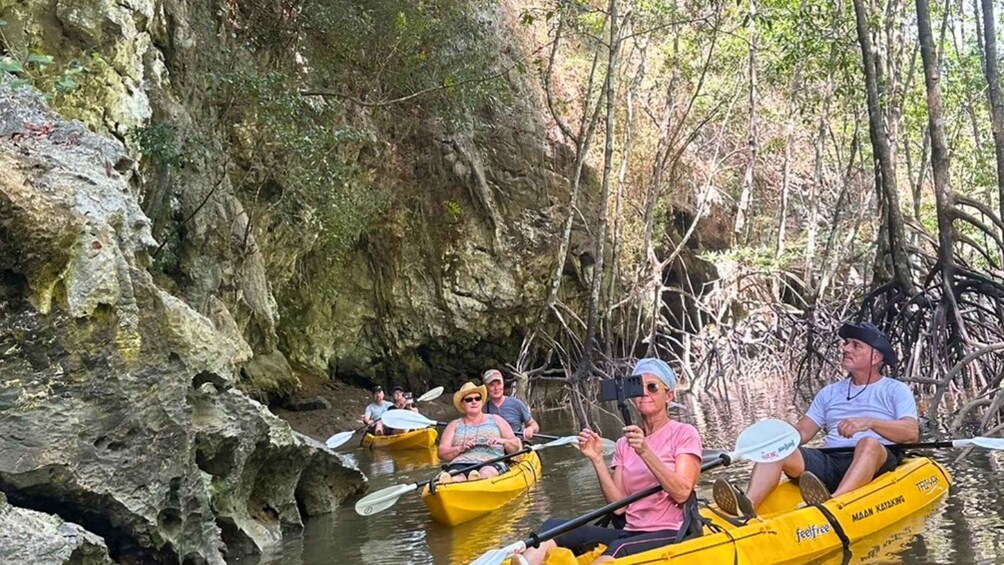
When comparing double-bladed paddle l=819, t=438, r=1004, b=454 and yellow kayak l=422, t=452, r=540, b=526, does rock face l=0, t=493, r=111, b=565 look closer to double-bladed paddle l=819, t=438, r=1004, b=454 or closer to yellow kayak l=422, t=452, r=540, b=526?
yellow kayak l=422, t=452, r=540, b=526

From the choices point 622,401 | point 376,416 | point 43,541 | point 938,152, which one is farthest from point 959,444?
point 376,416

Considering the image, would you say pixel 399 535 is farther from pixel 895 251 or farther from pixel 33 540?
pixel 895 251

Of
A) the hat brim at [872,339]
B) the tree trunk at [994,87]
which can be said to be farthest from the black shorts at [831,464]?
the tree trunk at [994,87]

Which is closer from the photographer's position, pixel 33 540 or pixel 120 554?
pixel 33 540

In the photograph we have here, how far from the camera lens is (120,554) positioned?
481cm

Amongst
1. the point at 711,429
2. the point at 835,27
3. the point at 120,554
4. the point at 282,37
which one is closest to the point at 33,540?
the point at 120,554

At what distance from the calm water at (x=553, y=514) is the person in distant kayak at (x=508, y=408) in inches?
19.6

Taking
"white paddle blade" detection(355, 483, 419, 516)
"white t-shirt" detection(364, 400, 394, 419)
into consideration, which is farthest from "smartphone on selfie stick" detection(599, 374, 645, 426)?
"white t-shirt" detection(364, 400, 394, 419)

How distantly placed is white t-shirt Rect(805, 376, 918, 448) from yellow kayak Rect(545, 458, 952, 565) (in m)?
0.33

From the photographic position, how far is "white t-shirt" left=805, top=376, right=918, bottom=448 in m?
5.09

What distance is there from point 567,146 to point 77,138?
12.8 meters

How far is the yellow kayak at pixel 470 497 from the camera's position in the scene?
627 centimetres

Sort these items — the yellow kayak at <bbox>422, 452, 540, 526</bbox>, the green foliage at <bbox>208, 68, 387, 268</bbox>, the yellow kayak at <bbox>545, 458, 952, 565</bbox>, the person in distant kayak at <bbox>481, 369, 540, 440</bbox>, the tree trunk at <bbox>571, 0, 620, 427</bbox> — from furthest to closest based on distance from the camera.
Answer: the tree trunk at <bbox>571, 0, 620, 427</bbox>
the green foliage at <bbox>208, 68, 387, 268</bbox>
the person in distant kayak at <bbox>481, 369, 540, 440</bbox>
the yellow kayak at <bbox>422, 452, 540, 526</bbox>
the yellow kayak at <bbox>545, 458, 952, 565</bbox>

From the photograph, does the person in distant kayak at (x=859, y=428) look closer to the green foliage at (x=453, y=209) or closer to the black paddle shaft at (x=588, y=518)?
the black paddle shaft at (x=588, y=518)
